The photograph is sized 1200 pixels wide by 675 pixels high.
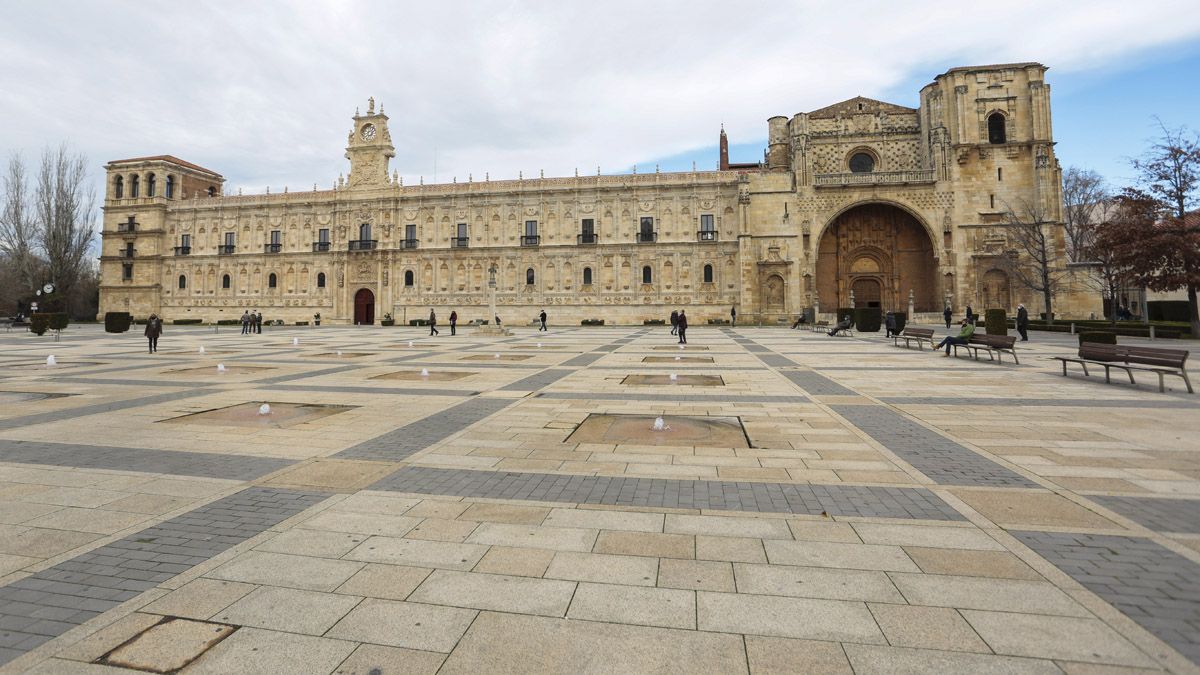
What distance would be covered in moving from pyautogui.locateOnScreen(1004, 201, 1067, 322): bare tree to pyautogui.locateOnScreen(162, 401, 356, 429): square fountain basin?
41.8 m

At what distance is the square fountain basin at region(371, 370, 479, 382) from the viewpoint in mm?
12572

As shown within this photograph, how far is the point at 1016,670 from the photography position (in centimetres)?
235

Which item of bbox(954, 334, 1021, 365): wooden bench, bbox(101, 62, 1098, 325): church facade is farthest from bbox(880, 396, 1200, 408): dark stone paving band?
bbox(101, 62, 1098, 325): church facade

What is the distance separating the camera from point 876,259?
150 feet

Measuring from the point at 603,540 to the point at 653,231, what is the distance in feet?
151

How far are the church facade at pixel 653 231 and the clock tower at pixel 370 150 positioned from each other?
0.15 m

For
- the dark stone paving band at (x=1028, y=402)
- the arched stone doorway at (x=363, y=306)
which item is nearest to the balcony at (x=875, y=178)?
the dark stone paving band at (x=1028, y=402)

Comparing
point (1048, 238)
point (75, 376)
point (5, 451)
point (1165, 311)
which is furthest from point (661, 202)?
point (5, 451)

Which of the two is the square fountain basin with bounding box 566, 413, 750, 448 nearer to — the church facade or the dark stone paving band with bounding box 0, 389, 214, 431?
the dark stone paving band with bounding box 0, 389, 214, 431

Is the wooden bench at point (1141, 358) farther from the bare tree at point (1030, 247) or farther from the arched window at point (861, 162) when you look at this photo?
the arched window at point (861, 162)

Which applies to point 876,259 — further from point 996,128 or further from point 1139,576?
point 1139,576

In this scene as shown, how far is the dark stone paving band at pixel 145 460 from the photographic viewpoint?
5.53m

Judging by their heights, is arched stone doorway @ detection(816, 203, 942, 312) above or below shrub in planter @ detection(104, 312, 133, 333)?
above

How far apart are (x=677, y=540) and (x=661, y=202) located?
153ft
